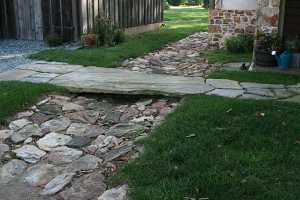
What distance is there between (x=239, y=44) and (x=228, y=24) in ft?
2.84

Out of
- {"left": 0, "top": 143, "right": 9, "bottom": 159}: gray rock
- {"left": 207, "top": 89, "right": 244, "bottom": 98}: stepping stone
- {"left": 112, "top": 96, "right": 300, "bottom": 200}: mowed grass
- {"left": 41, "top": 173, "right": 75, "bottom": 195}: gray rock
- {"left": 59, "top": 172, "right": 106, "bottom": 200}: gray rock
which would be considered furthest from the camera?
{"left": 207, "top": 89, "right": 244, "bottom": 98}: stepping stone

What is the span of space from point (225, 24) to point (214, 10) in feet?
1.40

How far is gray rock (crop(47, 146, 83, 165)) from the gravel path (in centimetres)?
349

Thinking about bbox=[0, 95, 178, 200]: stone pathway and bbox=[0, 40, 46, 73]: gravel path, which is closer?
bbox=[0, 95, 178, 200]: stone pathway

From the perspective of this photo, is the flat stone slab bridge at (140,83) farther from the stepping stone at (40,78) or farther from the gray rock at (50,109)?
the gray rock at (50,109)

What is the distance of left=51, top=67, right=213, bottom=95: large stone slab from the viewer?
5.96 m

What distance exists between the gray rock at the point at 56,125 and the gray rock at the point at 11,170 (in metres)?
0.75

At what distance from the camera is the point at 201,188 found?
3.47m

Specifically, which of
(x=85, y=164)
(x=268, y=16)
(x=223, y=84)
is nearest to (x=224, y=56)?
(x=268, y=16)

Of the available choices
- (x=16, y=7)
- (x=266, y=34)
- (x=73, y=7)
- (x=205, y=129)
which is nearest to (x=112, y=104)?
(x=205, y=129)

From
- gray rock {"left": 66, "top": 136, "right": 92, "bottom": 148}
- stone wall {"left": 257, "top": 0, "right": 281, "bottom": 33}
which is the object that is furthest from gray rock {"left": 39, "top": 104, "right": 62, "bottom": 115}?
stone wall {"left": 257, "top": 0, "right": 281, "bottom": 33}

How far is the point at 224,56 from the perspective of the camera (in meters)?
9.20

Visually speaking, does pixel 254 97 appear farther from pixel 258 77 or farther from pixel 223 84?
pixel 258 77

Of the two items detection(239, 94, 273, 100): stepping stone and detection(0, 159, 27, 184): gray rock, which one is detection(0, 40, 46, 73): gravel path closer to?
detection(0, 159, 27, 184): gray rock
